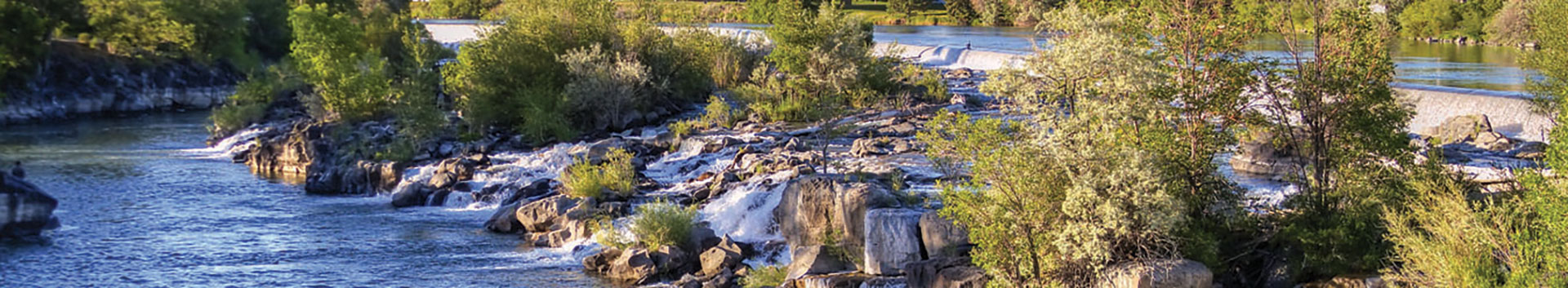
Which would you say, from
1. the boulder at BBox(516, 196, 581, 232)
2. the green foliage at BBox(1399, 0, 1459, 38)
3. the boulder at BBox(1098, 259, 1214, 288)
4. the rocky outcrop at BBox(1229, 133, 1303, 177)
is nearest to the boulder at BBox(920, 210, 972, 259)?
the boulder at BBox(1098, 259, 1214, 288)

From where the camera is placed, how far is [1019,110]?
686 inches

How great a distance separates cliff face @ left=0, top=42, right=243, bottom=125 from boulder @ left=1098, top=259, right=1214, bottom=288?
166 feet

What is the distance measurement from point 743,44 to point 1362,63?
1384 inches

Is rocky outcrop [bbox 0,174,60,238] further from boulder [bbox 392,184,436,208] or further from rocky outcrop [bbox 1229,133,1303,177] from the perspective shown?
rocky outcrop [bbox 1229,133,1303,177]

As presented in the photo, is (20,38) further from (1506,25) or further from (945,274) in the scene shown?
(1506,25)


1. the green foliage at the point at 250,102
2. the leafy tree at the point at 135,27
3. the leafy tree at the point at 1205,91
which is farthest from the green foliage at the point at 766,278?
the leafy tree at the point at 135,27

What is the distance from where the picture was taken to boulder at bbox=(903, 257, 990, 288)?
687 inches

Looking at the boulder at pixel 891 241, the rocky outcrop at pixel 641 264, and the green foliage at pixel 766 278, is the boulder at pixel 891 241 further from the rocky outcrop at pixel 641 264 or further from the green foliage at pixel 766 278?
the rocky outcrop at pixel 641 264

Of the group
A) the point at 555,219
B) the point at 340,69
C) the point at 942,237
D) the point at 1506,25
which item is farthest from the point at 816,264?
the point at 1506,25

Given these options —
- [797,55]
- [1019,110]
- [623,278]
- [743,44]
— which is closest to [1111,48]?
[1019,110]

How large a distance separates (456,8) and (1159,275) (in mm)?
119658

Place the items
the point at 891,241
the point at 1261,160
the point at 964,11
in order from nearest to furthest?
the point at 891,241
the point at 1261,160
the point at 964,11

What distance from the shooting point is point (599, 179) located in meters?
29.0

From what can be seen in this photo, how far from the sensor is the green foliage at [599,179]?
2839cm
